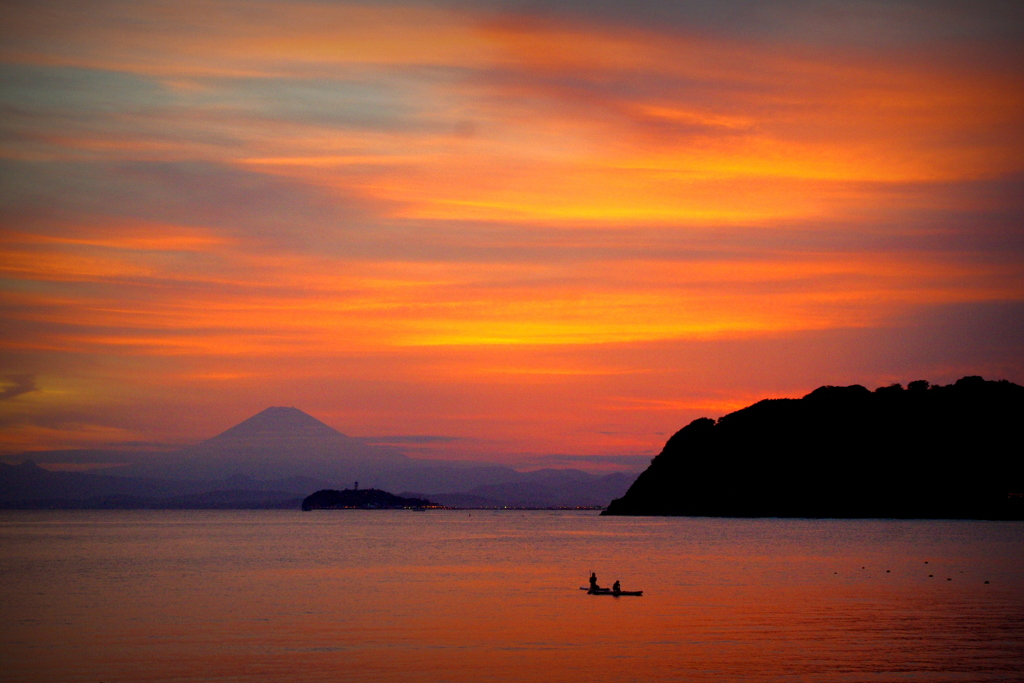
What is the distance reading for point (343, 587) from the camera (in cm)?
6956

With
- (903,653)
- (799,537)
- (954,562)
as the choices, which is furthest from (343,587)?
(799,537)

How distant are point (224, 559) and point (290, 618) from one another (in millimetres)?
55171

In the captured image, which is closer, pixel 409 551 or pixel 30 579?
pixel 30 579

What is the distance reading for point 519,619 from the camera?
5097 cm

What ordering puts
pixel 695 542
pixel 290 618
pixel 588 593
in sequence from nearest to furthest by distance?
pixel 290 618
pixel 588 593
pixel 695 542

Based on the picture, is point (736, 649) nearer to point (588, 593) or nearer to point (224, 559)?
point (588, 593)

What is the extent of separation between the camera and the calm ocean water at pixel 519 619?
123ft

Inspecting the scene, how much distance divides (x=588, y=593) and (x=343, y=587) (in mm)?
17289

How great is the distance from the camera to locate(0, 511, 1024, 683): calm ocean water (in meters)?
37.3

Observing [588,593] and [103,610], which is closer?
[103,610]

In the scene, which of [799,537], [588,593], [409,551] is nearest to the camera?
[588,593]

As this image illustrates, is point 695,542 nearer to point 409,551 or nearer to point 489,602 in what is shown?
point 409,551

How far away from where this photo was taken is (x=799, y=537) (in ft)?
476

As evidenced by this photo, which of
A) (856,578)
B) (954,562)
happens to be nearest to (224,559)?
(856,578)
